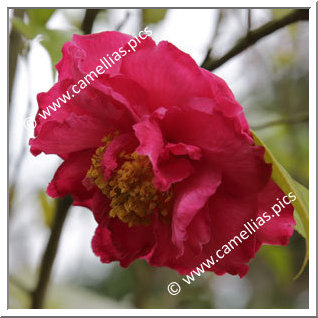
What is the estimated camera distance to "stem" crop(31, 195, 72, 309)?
669mm

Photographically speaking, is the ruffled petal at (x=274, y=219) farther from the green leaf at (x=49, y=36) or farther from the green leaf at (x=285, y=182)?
the green leaf at (x=49, y=36)

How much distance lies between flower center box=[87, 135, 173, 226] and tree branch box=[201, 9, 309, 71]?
0.55 feet

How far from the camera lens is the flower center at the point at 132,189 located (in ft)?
1.52

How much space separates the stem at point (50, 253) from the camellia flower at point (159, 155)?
0.16 m

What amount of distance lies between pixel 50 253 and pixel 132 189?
291 mm

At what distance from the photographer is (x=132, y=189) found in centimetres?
47

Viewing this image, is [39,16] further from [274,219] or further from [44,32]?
[274,219]

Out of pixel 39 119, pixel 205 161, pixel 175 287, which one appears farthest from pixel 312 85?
pixel 175 287

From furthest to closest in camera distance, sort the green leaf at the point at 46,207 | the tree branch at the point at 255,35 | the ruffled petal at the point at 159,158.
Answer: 1. the green leaf at the point at 46,207
2. the tree branch at the point at 255,35
3. the ruffled petal at the point at 159,158

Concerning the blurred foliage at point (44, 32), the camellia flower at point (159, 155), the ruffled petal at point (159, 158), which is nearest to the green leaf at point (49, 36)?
the blurred foliage at point (44, 32)

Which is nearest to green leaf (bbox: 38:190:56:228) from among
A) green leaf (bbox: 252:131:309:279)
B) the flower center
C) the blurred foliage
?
the blurred foliage

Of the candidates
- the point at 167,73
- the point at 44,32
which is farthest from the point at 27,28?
the point at 167,73

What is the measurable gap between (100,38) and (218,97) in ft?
0.47

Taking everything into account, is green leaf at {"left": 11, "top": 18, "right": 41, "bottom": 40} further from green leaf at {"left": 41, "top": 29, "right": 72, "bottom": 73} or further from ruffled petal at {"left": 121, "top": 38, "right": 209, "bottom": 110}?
ruffled petal at {"left": 121, "top": 38, "right": 209, "bottom": 110}
